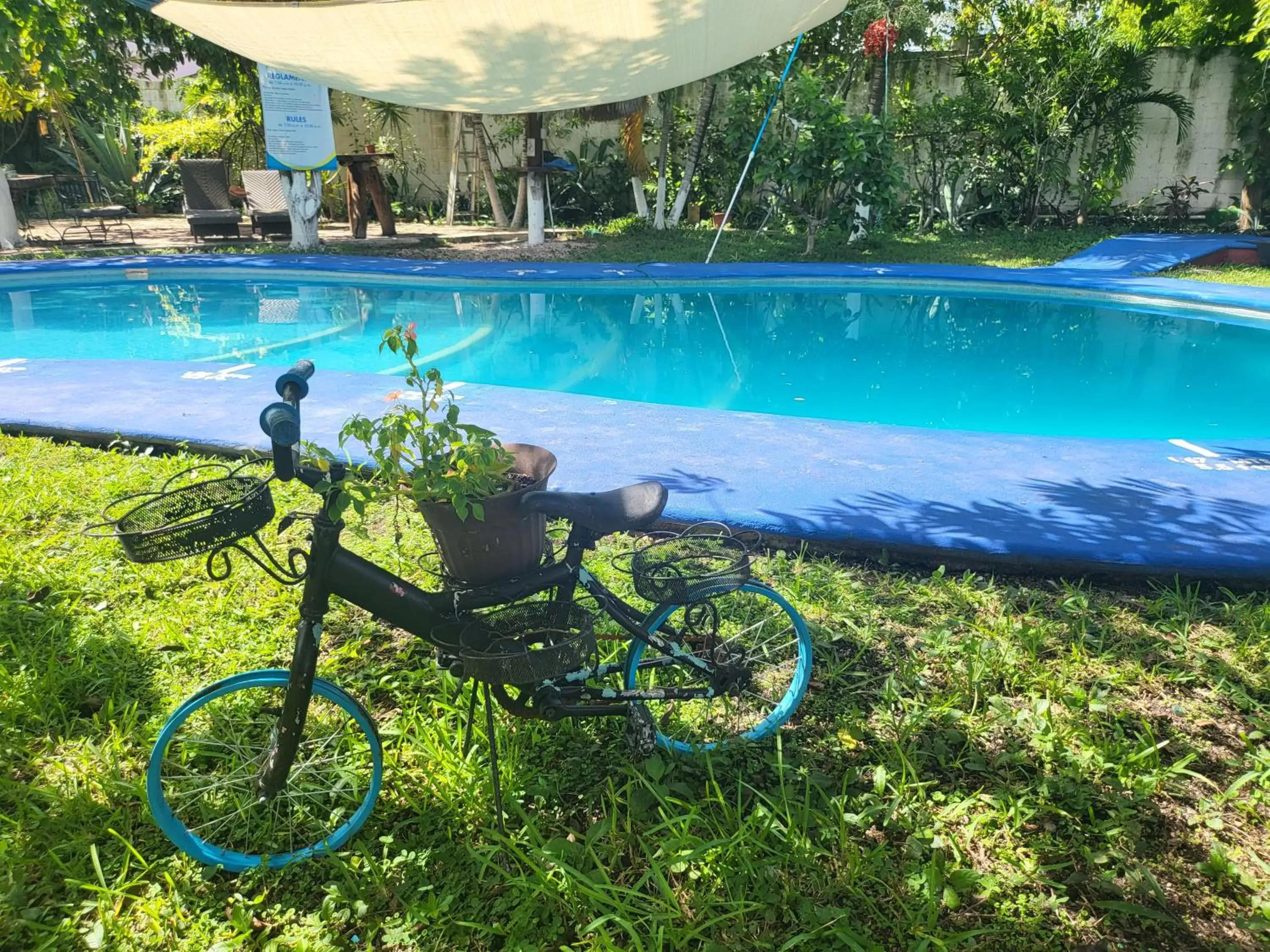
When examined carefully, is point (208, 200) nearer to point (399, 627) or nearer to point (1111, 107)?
point (399, 627)

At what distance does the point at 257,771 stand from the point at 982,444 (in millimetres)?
3610

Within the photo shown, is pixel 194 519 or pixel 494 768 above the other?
pixel 194 519

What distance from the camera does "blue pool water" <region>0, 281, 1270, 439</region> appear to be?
6.37 metres

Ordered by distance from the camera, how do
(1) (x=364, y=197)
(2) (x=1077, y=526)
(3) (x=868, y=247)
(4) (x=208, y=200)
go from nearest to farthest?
1. (2) (x=1077, y=526)
2. (3) (x=868, y=247)
3. (4) (x=208, y=200)
4. (1) (x=364, y=197)

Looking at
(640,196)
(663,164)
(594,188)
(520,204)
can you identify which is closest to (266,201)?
(520,204)

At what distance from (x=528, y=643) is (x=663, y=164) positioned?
36.6 ft

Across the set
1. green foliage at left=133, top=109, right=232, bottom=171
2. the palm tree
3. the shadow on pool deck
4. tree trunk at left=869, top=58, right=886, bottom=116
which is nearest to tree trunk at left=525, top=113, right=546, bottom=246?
tree trunk at left=869, top=58, right=886, bottom=116

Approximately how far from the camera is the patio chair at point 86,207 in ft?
37.8

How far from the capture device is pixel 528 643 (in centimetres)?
189

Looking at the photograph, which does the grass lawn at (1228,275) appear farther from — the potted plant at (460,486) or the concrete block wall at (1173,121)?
the potted plant at (460,486)

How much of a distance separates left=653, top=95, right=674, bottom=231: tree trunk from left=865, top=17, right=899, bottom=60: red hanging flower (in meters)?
2.85

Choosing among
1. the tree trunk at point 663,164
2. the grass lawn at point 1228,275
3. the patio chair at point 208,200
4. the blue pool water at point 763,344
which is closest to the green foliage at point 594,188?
the tree trunk at point 663,164

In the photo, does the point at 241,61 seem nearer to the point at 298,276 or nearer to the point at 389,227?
the point at 389,227

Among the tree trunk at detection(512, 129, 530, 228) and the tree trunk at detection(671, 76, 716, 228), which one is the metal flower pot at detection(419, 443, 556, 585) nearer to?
the tree trunk at detection(671, 76, 716, 228)
